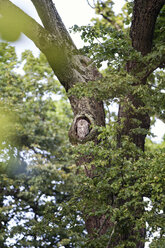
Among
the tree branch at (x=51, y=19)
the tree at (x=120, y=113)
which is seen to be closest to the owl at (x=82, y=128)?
the tree at (x=120, y=113)

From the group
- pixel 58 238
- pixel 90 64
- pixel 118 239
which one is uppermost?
pixel 90 64

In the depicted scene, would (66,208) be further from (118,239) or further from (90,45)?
(90,45)

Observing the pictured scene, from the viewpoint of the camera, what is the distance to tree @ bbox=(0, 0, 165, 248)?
4.34 m

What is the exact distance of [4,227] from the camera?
11719mm

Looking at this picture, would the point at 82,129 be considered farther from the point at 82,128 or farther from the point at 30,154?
the point at 30,154

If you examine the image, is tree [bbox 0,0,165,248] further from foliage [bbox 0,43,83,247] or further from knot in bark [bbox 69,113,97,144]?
foliage [bbox 0,43,83,247]

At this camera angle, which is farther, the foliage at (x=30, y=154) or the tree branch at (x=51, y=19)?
Result: the foliage at (x=30, y=154)

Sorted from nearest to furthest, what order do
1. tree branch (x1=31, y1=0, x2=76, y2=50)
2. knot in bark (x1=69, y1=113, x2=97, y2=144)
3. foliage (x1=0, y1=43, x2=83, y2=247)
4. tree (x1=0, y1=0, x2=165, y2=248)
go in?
tree (x1=0, y1=0, x2=165, y2=248) < knot in bark (x1=69, y1=113, x2=97, y2=144) < tree branch (x1=31, y1=0, x2=76, y2=50) < foliage (x1=0, y1=43, x2=83, y2=247)

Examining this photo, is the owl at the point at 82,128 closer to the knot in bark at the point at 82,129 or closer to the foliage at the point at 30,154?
the knot in bark at the point at 82,129

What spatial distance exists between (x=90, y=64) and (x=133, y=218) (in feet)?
10.3

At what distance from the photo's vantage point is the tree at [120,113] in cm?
434

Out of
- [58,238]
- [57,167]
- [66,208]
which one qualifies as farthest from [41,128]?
[66,208]

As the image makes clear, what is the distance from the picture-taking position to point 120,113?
621 cm

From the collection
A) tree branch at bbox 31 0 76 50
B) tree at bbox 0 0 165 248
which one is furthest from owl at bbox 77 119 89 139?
tree branch at bbox 31 0 76 50
